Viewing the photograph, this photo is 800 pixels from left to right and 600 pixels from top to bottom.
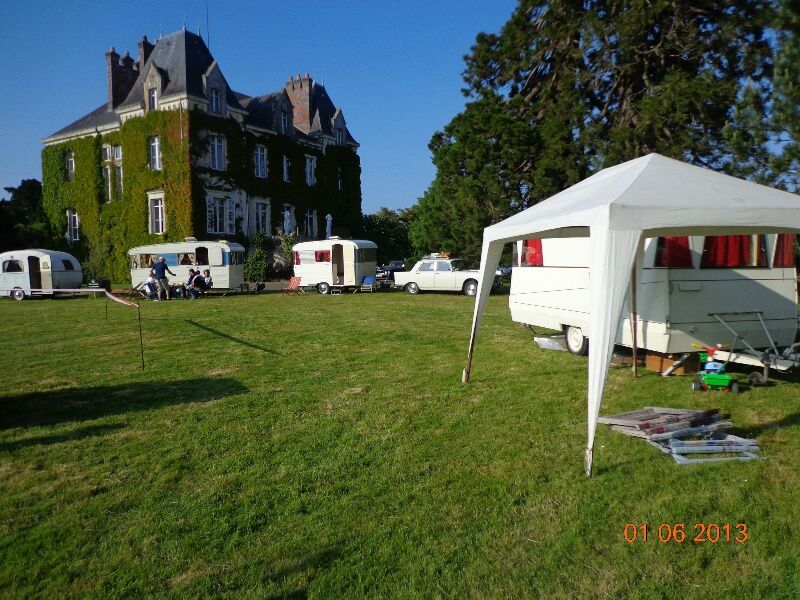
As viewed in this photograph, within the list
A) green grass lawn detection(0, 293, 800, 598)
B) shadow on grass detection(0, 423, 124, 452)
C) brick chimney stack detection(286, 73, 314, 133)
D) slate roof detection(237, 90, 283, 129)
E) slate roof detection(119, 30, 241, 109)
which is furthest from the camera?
brick chimney stack detection(286, 73, 314, 133)

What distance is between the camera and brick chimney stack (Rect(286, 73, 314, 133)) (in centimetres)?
3959

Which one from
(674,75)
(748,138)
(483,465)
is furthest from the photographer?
(674,75)

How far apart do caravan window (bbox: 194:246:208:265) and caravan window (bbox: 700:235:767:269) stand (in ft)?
70.5

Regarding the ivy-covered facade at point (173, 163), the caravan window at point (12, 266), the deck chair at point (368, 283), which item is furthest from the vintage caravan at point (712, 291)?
the ivy-covered facade at point (173, 163)

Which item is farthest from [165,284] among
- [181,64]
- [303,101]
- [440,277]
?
[303,101]

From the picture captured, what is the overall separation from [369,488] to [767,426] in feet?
13.2

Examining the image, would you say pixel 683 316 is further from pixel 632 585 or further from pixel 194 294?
pixel 194 294

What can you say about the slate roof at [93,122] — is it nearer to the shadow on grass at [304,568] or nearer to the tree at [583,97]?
the tree at [583,97]

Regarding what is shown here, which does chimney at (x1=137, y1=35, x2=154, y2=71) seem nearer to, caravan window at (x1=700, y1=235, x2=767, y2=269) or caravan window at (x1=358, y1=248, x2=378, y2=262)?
caravan window at (x1=358, y1=248, x2=378, y2=262)

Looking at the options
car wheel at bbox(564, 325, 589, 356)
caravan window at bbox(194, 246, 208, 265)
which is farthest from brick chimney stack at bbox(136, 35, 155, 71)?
car wheel at bbox(564, 325, 589, 356)

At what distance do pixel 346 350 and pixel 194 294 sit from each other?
14.9 meters

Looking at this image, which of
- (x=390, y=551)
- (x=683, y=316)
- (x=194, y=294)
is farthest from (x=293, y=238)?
(x=390, y=551)

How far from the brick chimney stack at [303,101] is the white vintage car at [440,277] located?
20.1 m

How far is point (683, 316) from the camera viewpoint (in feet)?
23.4
